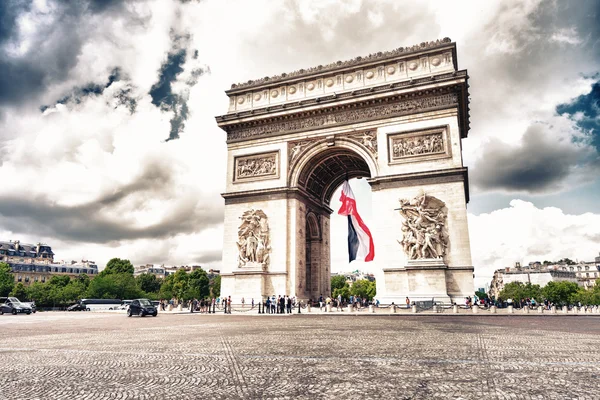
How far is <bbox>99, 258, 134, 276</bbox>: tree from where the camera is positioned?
2750 inches

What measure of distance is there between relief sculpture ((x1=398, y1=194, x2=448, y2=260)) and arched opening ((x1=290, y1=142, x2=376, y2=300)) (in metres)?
4.23

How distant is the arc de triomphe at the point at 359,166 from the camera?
72.1 ft

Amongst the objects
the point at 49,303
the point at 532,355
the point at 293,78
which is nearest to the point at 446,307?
the point at 532,355

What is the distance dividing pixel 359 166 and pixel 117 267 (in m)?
57.3

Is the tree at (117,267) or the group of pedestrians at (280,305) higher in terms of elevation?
the tree at (117,267)

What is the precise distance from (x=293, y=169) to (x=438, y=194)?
917 cm

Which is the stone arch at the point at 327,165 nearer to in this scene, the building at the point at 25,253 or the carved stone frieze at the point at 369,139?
the carved stone frieze at the point at 369,139

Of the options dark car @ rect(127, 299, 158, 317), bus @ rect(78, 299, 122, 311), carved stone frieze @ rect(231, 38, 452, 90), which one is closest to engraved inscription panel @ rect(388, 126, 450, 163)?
carved stone frieze @ rect(231, 38, 452, 90)

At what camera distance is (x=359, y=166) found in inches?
1186

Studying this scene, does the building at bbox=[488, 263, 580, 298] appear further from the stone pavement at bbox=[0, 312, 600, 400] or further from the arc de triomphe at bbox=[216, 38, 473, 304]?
the stone pavement at bbox=[0, 312, 600, 400]

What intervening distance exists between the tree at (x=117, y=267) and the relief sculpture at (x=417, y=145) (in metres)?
60.7

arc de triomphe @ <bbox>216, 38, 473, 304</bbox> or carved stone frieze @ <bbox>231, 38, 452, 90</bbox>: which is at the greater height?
carved stone frieze @ <bbox>231, 38, 452, 90</bbox>

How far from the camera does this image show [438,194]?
22469mm

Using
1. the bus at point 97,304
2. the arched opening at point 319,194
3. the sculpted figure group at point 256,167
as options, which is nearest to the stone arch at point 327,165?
the arched opening at point 319,194
